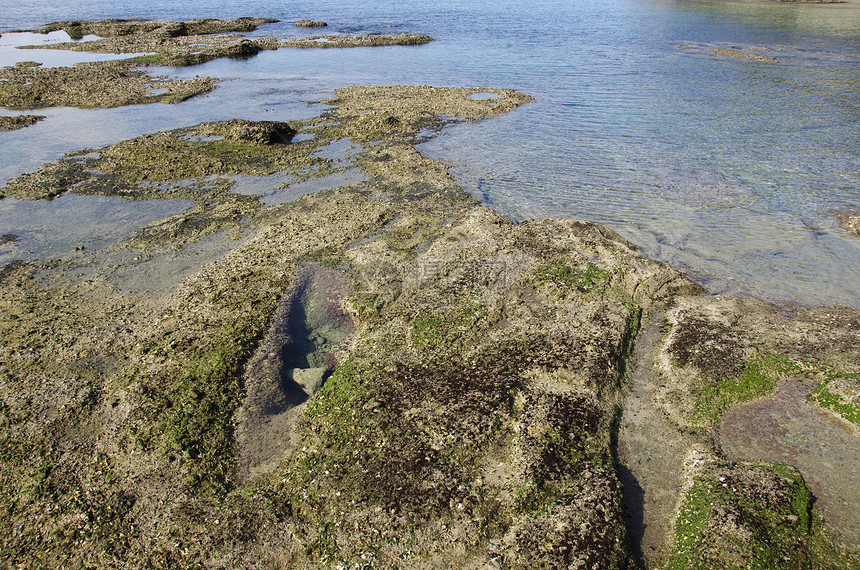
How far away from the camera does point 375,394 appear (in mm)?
6227

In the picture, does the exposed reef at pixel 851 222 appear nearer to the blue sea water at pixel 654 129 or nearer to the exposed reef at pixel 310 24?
the blue sea water at pixel 654 129

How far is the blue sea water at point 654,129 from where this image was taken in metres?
10.1

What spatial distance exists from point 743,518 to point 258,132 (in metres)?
14.7

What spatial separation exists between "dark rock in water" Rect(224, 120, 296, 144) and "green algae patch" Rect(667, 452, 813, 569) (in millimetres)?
13844

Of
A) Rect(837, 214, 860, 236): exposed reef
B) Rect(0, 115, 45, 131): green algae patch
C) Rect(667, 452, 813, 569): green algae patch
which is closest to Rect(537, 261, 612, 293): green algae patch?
Rect(667, 452, 813, 569): green algae patch

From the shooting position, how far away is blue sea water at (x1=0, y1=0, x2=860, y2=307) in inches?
398

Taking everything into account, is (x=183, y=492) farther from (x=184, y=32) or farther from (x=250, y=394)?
(x=184, y=32)

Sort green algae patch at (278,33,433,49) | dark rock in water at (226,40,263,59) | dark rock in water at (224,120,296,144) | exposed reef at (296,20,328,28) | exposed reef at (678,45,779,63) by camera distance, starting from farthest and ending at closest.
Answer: exposed reef at (296,20,328,28)
green algae patch at (278,33,433,49)
dark rock in water at (226,40,263,59)
exposed reef at (678,45,779,63)
dark rock in water at (224,120,296,144)

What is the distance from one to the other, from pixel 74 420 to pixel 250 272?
351 centimetres

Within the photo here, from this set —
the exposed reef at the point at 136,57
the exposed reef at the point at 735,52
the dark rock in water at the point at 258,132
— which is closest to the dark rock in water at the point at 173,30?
the exposed reef at the point at 136,57

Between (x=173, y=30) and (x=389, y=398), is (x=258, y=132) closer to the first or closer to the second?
(x=389, y=398)

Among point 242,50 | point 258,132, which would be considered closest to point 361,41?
point 242,50

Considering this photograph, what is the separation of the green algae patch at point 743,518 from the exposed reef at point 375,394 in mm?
20

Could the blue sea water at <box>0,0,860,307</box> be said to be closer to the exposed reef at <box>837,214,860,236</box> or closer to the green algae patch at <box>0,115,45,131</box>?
the exposed reef at <box>837,214,860,236</box>
